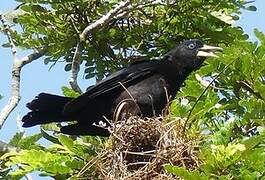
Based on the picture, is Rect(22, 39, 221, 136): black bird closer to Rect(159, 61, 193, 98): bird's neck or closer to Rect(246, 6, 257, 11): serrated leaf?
Rect(159, 61, 193, 98): bird's neck

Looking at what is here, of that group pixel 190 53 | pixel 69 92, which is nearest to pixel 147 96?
pixel 190 53

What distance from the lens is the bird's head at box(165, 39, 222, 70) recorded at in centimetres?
595

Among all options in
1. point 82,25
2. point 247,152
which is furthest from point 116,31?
point 247,152

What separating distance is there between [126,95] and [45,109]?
23.7 inches

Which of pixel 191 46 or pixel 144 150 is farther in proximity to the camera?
pixel 191 46

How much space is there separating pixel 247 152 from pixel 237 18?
2287 millimetres

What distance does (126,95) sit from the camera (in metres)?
6.06

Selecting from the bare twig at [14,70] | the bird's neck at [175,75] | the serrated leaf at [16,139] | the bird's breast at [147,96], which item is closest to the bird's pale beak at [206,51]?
the bird's neck at [175,75]

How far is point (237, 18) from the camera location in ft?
20.7

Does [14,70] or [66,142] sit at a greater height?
[14,70]

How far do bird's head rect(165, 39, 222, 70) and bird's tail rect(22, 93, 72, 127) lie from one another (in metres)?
0.84

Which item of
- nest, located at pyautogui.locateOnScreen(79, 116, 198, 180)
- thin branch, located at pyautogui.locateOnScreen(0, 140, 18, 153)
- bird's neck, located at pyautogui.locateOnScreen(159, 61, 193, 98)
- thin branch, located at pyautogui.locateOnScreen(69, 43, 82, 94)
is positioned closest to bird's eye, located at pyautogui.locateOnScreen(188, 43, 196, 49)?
bird's neck, located at pyautogui.locateOnScreen(159, 61, 193, 98)

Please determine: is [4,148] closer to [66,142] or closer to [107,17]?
[66,142]

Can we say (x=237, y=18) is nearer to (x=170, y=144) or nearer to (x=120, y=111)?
(x=120, y=111)
